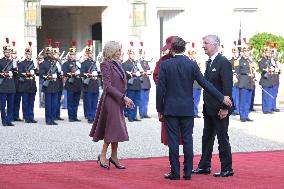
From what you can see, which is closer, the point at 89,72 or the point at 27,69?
the point at 27,69

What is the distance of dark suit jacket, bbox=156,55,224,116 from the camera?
32.8 feet

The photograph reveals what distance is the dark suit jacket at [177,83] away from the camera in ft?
32.8

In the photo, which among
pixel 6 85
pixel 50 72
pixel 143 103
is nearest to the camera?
pixel 6 85

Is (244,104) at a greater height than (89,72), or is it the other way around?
(89,72)

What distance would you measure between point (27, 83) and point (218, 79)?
868 cm

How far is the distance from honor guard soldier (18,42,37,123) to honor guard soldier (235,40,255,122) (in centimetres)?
480

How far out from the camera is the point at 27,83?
1812 centimetres

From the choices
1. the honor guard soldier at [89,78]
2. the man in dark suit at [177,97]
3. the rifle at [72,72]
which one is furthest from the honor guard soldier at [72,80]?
the man in dark suit at [177,97]

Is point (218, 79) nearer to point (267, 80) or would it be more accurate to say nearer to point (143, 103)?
point (143, 103)

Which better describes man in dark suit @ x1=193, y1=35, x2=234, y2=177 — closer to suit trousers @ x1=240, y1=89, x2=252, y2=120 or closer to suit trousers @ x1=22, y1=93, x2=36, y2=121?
suit trousers @ x1=240, y1=89, x2=252, y2=120

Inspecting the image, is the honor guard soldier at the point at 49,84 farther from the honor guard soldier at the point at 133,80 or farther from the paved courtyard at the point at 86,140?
the honor guard soldier at the point at 133,80

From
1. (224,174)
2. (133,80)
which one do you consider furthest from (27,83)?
(224,174)

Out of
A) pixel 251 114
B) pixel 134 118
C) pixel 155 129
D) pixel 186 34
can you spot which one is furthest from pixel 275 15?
pixel 155 129

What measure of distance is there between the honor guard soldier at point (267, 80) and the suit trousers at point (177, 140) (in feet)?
36.5
